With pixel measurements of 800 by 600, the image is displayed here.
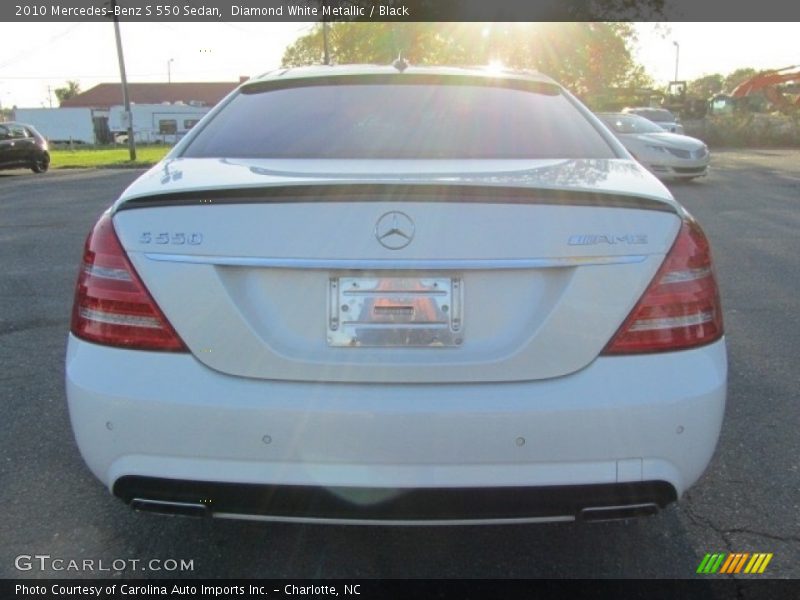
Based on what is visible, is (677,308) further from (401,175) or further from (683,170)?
(683,170)

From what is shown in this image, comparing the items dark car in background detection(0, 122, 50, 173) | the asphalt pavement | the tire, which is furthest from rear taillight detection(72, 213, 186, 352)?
the tire

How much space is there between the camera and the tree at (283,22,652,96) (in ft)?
95.0

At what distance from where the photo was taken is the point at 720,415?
2111 millimetres

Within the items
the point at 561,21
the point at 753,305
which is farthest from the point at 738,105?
the point at 753,305

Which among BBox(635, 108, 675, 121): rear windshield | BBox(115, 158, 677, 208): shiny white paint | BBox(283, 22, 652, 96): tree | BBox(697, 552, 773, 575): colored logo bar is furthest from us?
BBox(283, 22, 652, 96): tree

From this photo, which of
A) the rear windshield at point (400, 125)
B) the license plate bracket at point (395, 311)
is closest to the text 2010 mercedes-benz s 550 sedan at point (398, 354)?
the license plate bracket at point (395, 311)

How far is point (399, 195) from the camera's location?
1971 millimetres

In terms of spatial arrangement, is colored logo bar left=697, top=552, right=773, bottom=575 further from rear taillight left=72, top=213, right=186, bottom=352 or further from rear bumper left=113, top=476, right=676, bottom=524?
rear taillight left=72, top=213, right=186, bottom=352

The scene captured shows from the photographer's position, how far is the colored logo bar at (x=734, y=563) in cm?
239

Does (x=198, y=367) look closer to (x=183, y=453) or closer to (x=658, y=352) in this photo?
(x=183, y=453)

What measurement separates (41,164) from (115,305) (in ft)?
73.5

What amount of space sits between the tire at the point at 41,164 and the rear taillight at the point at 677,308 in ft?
74.3

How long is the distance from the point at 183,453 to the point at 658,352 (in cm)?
130

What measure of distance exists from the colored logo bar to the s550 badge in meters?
1.87
